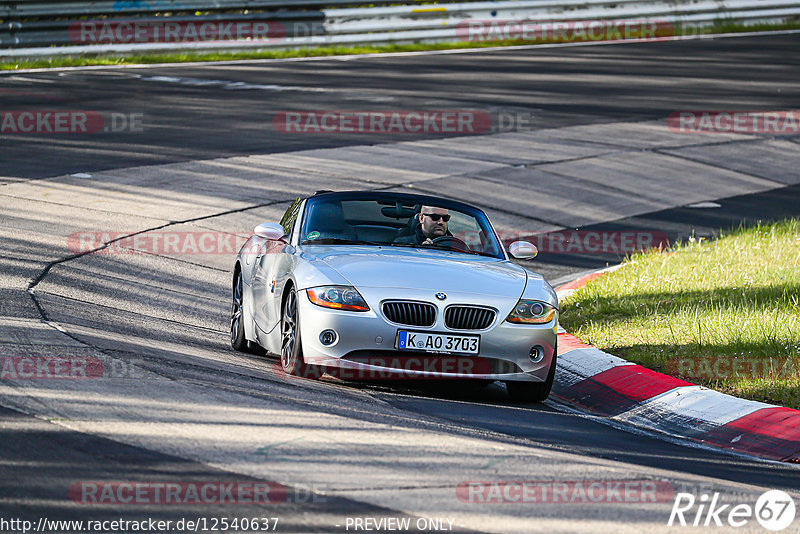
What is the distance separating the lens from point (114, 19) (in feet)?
92.2

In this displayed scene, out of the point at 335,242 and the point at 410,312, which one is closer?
the point at 410,312

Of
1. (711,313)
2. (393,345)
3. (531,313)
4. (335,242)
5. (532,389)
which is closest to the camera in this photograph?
(393,345)

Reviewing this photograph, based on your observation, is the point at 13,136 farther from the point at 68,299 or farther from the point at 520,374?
the point at 520,374

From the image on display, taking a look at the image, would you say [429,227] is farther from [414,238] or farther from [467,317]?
[467,317]

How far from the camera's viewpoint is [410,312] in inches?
303

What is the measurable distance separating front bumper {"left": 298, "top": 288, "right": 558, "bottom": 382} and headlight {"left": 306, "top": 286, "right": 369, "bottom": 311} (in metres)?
0.04

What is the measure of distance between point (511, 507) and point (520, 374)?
108 inches

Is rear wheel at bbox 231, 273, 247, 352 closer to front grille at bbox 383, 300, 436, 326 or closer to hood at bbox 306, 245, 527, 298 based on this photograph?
hood at bbox 306, 245, 527, 298

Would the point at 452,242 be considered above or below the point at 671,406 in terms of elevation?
above

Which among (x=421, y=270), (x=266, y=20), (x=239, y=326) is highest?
(x=266, y=20)

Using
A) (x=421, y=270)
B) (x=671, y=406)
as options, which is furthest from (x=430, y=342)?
(x=671, y=406)

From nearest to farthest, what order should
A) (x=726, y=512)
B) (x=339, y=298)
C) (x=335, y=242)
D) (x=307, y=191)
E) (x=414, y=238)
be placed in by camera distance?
(x=726, y=512)
(x=339, y=298)
(x=335, y=242)
(x=414, y=238)
(x=307, y=191)

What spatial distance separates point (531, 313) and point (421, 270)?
794mm

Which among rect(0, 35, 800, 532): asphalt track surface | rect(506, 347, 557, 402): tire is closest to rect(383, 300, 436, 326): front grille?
rect(0, 35, 800, 532): asphalt track surface
